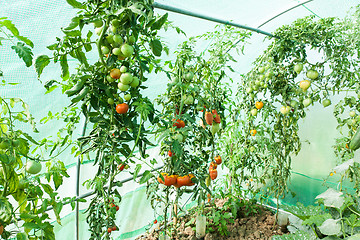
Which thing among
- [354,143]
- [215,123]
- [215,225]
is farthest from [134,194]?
[354,143]

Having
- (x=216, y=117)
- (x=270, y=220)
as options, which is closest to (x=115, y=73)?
(x=216, y=117)

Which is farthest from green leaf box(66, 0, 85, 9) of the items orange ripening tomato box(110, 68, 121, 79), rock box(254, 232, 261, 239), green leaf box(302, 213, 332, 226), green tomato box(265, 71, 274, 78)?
rock box(254, 232, 261, 239)

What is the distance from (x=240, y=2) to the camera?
246 centimetres

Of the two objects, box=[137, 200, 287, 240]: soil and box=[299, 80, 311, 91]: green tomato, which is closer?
box=[299, 80, 311, 91]: green tomato

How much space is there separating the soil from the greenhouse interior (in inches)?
0.6

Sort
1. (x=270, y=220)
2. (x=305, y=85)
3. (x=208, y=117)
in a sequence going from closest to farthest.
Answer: (x=208, y=117) → (x=305, y=85) → (x=270, y=220)

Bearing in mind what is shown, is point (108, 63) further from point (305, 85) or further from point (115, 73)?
point (305, 85)

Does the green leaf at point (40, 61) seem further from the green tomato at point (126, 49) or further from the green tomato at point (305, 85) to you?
the green tomato at point (305, 85)

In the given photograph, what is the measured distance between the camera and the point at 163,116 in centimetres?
145

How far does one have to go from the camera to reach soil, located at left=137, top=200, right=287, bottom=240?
2.32 metres

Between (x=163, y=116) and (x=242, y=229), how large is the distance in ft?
5.36

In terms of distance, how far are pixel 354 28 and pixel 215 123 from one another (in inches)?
56.2

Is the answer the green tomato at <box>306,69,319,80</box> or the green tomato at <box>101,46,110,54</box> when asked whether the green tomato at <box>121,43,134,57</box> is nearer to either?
the green tomato at <box>101,46,110,54</box>

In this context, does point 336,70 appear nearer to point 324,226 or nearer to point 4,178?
point 324,226
